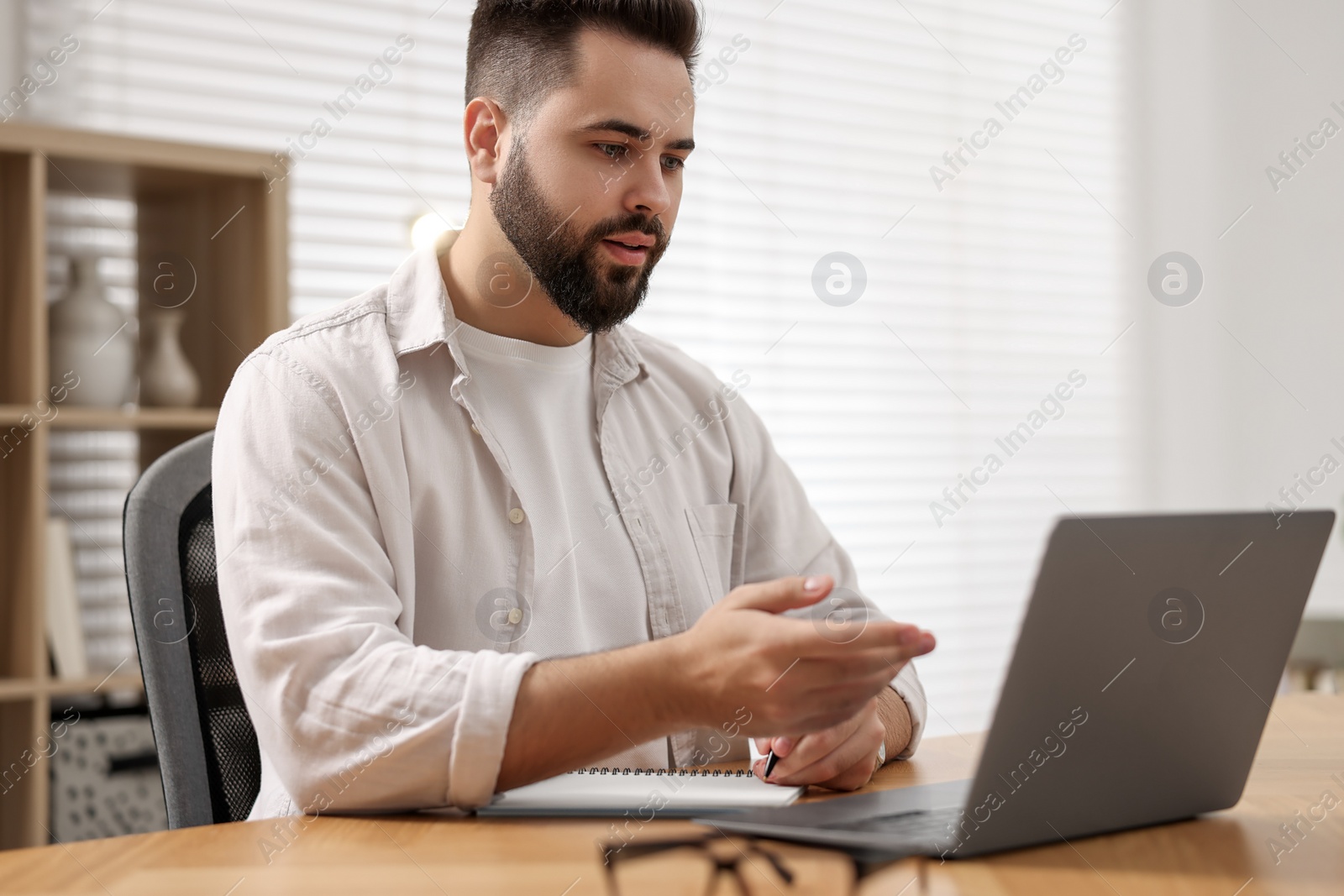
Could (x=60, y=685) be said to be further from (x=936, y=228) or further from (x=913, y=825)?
(x=936, y=228)

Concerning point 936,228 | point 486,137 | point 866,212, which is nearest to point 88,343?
point 486,137

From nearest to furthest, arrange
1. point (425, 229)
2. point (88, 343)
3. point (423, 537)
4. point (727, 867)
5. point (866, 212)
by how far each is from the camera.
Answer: point (727, 867), point (423, 537), point (88, 343), point (425, 229), point (866, 212)

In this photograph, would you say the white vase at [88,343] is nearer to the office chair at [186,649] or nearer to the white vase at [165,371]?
the white vase at [165,371]

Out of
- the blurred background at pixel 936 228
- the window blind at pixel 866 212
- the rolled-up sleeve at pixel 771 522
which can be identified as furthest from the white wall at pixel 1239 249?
the rolled-up sleeve at pixel 771 522

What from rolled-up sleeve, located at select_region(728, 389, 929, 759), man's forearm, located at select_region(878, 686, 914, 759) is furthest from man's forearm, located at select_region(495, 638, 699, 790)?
rolled-up sleeve, located at select_region(728, 389, 929, 759)

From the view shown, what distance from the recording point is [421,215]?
8.17ft

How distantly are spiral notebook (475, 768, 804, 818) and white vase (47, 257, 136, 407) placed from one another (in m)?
1.47

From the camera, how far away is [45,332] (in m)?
2.03

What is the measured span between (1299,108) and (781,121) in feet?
4.90

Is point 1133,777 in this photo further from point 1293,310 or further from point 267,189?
point 1293,310

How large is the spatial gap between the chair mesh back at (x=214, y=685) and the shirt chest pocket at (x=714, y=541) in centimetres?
55

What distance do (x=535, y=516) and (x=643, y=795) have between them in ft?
1.62

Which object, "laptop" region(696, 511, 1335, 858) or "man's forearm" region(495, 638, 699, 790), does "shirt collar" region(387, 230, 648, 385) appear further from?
"laptop" region(696, 511, 1335, 858)

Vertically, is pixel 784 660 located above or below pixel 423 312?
below
